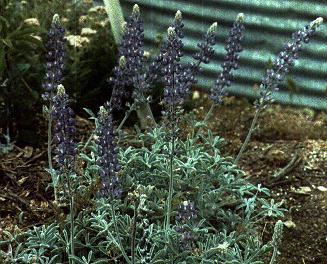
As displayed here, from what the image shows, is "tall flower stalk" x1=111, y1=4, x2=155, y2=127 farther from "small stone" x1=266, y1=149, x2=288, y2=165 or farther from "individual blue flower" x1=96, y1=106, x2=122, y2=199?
"small stone" x1=266, y1=149, x2=288, y2=165

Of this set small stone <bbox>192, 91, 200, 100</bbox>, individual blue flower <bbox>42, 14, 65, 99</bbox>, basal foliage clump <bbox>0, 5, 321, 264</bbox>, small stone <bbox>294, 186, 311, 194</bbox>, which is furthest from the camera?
small stone <bbox>192, 91, 200, 100</bbox>

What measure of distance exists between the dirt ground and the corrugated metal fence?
292 millimetres

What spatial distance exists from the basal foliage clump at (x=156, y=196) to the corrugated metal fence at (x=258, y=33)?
2129 millimetres

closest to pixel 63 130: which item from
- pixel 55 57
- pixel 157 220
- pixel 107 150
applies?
pixel 107 150

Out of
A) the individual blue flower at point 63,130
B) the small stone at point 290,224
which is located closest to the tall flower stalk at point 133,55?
the individual blue flower at point 63,130

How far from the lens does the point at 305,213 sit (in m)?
4.58

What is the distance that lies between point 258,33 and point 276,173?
1919mm

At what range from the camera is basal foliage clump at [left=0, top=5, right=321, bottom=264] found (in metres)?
3.34

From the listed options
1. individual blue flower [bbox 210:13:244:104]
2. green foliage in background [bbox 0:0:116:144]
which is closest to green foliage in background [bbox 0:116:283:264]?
individual blue flower [bbox 210:13:244:104]

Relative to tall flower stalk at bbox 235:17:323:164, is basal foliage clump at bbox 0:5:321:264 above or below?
below

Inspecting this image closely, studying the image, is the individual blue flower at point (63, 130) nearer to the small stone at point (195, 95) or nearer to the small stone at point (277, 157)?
the small stone at point (277, 157)

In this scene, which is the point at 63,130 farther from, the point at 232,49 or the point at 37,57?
the point at 37,57

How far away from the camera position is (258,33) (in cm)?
649

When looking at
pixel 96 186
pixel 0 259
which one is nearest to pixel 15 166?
pixel 96 186
